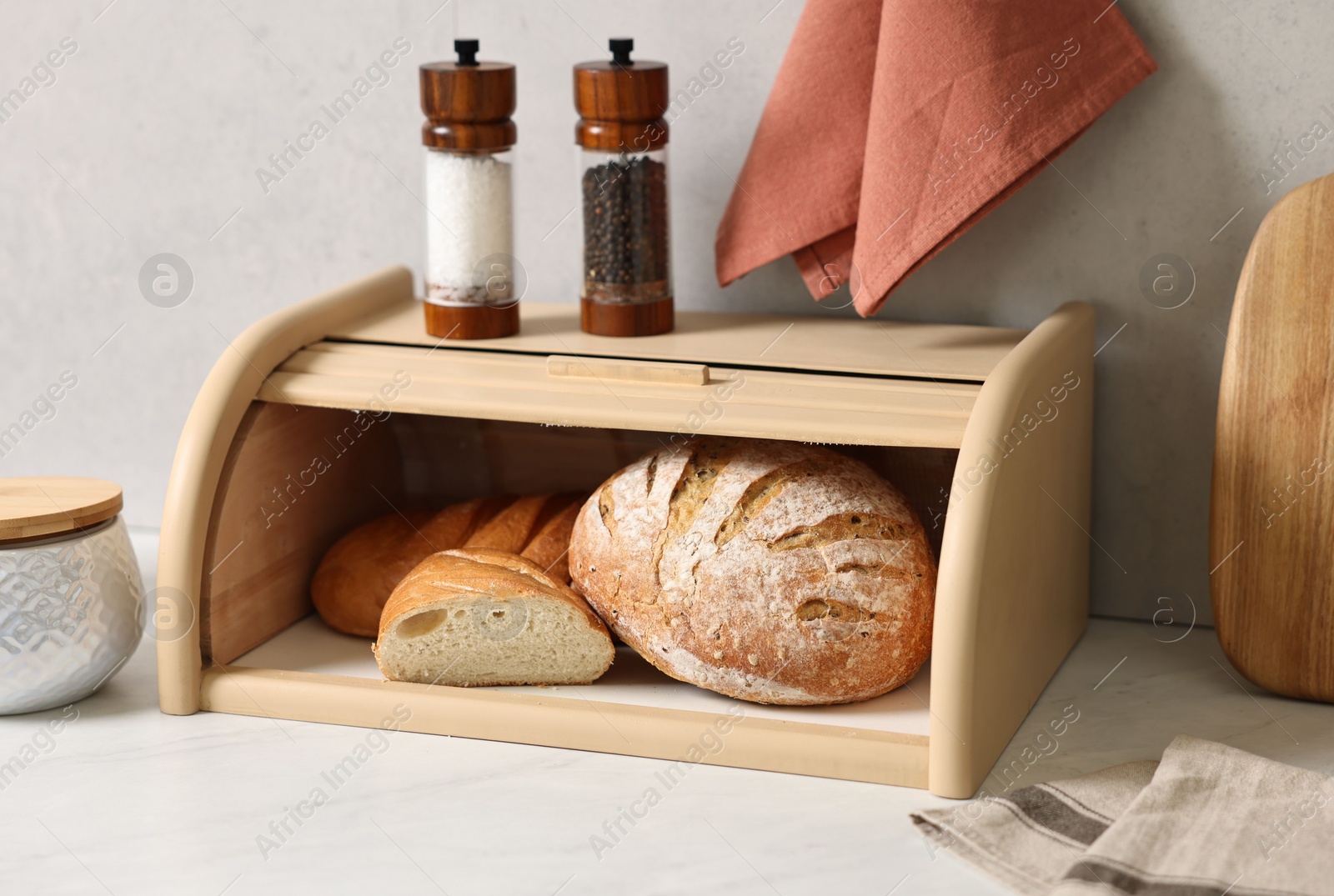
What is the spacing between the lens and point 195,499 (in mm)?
1014

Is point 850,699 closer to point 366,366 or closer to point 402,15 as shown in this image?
point 366,366

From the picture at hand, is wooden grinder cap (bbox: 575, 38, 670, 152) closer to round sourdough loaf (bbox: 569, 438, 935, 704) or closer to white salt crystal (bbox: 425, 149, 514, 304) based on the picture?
white salt crystal (bbox: 425, 149, 514, 304)

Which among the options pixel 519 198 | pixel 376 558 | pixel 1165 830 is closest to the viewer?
pixel 1165 830

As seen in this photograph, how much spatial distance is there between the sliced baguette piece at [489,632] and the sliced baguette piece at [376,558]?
4.1 inches

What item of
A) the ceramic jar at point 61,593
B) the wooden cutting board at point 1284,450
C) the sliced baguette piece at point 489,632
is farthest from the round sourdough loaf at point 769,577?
the ceramic jar at point 61,593

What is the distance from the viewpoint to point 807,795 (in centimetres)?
91

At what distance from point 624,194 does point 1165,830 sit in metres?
0.61

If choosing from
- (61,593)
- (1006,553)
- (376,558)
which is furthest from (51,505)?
(1006,553)

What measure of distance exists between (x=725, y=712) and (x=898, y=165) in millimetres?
443

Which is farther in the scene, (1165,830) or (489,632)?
(489,632)

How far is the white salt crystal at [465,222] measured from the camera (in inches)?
43.1

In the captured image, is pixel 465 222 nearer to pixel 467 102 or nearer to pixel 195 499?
pixel 467 102

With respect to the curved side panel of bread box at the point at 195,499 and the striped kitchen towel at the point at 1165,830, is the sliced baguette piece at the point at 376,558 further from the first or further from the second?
the striped kitchen towel at the point at 1165,830

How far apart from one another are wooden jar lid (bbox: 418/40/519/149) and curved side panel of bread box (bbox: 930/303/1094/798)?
44cm
